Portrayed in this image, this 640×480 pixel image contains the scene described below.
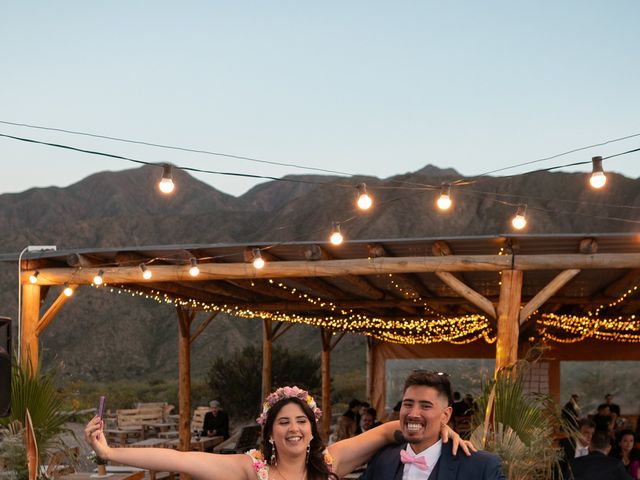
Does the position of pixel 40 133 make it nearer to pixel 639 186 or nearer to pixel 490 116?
pixel 490 116

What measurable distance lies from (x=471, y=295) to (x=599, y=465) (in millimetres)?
3040

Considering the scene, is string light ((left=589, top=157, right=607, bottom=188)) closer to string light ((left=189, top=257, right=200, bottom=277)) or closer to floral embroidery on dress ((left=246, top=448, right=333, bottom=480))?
string light ((left=189, top=257, right=200, bottom=277))

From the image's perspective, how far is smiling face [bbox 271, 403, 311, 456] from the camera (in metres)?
3.50

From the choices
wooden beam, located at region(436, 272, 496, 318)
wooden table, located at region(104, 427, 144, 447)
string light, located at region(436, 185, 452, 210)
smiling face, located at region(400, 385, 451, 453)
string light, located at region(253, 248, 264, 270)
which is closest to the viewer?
smiling face, located at region(400, 385, 451, 453)

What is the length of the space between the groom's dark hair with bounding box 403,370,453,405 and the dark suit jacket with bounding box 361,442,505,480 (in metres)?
0.17

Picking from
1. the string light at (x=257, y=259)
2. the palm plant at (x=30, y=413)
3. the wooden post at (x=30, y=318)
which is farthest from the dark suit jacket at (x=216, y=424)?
the palm plant at (x=30, y=413)

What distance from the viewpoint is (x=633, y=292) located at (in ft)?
39.7

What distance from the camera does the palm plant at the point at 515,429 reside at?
273 inches

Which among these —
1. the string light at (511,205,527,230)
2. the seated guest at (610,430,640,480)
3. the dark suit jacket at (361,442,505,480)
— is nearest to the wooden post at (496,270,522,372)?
the string light at (511,205,527,230)

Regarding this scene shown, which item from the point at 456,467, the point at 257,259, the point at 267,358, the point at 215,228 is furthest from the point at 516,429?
the point at 215,228

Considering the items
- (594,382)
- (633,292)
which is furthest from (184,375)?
(594,382)

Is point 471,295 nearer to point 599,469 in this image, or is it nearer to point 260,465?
point 599,469

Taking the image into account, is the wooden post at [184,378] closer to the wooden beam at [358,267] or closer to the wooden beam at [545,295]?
the wooden beam at [358,267]

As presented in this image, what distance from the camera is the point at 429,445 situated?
319 centimetres
